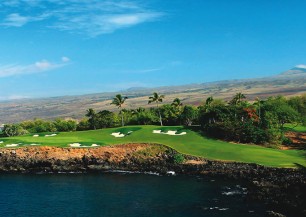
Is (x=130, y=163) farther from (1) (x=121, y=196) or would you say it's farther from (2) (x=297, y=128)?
(2) (x=297, y=128)

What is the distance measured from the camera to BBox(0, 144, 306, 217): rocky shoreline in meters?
52.1

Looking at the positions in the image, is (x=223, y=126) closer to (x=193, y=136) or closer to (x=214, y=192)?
(x=193, y=136)

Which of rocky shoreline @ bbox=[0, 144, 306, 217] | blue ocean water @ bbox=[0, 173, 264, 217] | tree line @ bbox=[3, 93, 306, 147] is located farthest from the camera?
tree line @ bbox=[3, 93, 306, 147]

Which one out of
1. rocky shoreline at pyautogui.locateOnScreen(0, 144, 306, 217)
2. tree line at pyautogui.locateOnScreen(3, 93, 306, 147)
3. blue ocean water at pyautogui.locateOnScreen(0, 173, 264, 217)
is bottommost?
blue ocean water at pyautogui.locateOnScreen(0, 173, 264, 217)

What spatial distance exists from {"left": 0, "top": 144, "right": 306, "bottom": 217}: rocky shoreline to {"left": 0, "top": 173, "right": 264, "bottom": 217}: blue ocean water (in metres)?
2.92

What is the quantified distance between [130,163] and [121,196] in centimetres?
1588

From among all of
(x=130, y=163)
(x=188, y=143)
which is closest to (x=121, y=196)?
(x=130, y=163)

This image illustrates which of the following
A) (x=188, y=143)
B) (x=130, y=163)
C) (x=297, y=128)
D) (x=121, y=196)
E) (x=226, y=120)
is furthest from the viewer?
(x=297, y=128)

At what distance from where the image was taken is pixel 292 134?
3024 inches

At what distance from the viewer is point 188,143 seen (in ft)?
213

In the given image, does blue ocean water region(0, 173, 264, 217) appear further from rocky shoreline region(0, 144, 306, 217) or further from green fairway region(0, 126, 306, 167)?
green fairway region(0, 126, 306, 167)

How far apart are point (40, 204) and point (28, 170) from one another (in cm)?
1930

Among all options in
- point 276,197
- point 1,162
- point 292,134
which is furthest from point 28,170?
point 292,134

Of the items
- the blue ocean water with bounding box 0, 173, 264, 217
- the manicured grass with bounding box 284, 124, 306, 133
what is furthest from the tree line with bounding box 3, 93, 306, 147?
the blue ocean water with bounding box 0, 173, 264, 217
